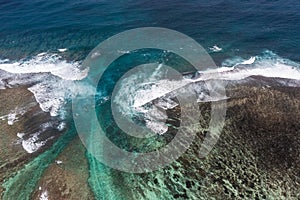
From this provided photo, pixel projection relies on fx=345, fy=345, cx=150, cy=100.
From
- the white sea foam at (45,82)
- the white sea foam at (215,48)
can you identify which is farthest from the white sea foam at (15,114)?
the white sea foam at (215,48)

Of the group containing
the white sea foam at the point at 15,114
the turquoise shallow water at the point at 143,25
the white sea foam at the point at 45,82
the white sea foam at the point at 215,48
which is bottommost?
the white sea foam at the point at 15,114

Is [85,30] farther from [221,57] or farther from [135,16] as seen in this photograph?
[221,57]

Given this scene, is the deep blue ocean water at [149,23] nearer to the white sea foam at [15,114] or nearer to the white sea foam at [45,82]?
the white sea foam at [45,82]

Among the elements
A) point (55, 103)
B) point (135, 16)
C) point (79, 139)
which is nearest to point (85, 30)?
point (135, 16)

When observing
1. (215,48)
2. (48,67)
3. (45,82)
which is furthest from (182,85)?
(48,67)

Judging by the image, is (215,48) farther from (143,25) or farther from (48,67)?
(48,67)

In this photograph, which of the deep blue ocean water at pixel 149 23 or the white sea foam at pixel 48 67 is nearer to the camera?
the white sea foam at pixel 48 67

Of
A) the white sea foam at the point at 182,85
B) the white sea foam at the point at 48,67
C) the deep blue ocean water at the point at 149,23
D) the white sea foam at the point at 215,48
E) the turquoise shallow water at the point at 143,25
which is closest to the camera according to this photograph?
the white sea foam at the point at 182,85

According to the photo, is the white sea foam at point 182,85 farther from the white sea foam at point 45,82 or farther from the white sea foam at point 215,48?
the white sea foam at point 45,82

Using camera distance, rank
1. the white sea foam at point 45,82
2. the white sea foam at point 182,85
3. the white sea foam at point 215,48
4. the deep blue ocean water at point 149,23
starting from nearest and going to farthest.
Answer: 1. the white sea foam at point 45,82
2. the white sea foam at point 182,85
3. the white sea foam at point 215,48
4. the deep blue ocean water at point 149,23

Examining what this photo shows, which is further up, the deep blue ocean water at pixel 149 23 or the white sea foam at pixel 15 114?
the deep blue ocean water at pixel 149 23
